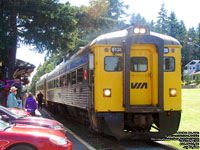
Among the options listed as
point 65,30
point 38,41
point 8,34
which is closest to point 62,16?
point 65,30

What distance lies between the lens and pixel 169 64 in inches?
342

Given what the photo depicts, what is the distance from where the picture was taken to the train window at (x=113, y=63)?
842 cm

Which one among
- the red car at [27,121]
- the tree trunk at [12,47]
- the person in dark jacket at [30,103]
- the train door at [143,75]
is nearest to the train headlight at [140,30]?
the train door at [143,75]

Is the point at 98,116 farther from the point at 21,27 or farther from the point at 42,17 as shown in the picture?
the point at 21,27

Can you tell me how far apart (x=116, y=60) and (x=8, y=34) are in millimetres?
9829

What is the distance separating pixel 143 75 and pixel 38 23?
1064cm

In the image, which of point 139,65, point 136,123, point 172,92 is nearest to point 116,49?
point 139,65

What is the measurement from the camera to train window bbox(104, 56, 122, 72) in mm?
8423

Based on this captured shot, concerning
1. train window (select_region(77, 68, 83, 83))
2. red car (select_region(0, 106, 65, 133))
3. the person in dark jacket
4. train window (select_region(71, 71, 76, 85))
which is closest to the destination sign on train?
train window (select_region(77, 68, 83, 83))

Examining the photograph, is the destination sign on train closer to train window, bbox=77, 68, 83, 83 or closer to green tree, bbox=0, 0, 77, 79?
train window, bbox=77, 68, 83, 83

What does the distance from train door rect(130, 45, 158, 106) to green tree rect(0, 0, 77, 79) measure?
9504 millimetres

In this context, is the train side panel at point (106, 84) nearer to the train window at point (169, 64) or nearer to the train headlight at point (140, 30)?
the train headlight at point (140, 30)

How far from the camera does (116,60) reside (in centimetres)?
848

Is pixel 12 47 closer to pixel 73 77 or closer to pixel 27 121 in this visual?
pixel 73 77
